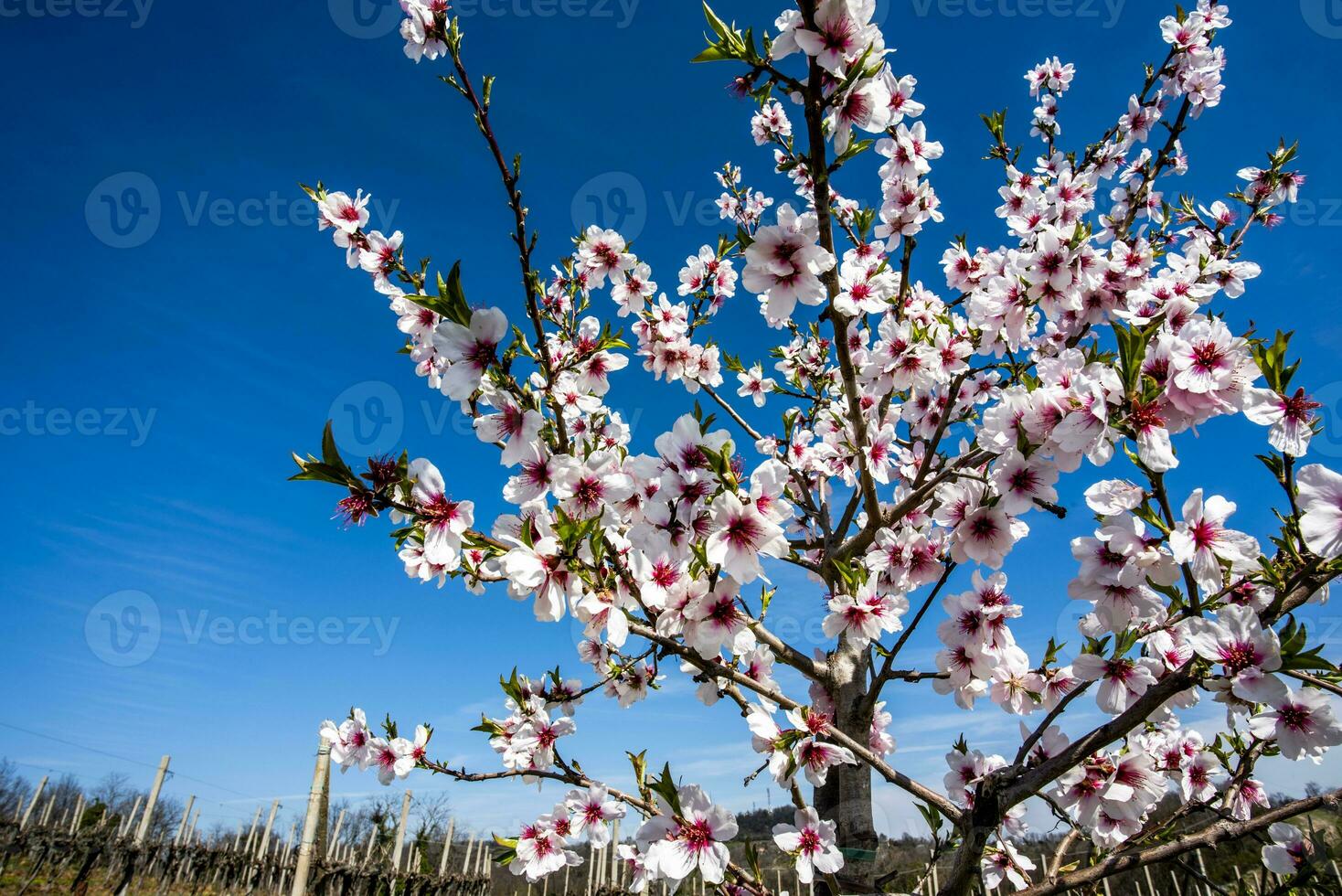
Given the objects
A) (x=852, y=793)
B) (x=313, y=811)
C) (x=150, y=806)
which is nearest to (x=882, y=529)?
(x=852, y=793)

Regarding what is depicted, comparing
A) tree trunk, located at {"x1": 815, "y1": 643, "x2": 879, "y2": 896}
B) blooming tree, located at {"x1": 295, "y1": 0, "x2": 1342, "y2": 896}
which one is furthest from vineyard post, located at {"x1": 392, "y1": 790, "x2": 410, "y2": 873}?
tree trunk, located at {"x1": 815, "y1": 643, "x2": 879, "y2": 896}

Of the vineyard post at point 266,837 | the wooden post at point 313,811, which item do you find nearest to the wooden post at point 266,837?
the vineyard post at point 266,837

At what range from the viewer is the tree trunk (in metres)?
2.28

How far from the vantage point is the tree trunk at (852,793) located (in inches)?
89.9

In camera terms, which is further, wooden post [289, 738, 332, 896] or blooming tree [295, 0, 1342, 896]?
wooden post [289, 738, 332, 896]

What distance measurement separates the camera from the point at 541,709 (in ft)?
8.44

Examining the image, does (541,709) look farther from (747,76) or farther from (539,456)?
(747,76)

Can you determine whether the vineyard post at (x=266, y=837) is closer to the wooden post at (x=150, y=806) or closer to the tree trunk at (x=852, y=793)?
the wooden post at (x=150, y=806)

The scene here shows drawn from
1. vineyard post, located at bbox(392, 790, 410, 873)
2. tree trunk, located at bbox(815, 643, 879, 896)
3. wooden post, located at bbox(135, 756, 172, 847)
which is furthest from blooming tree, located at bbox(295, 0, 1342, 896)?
wooden post, located at bbox(135, 756, 172, 847)

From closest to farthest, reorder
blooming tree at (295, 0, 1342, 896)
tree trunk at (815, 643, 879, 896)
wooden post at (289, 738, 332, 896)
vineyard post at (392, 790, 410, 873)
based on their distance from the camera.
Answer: blooming tree at (295, 0, 1342, 896), tree trunk at (815, 643, 879, 896), wooden post at (289, 738, 332, 896), vineyard post at (392, 790, 410, 873)

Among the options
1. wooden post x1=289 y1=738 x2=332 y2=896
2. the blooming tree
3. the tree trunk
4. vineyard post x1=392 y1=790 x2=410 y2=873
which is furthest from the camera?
vineyard post x1=392 y1=790 x2=410 y2=873

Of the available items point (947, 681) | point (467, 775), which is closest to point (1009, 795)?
point (947, 681)

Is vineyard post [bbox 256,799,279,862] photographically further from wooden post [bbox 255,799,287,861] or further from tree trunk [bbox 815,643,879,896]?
tree trunk [bbox 815,643,879,896]

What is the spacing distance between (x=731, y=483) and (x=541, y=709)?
5.22 ft
